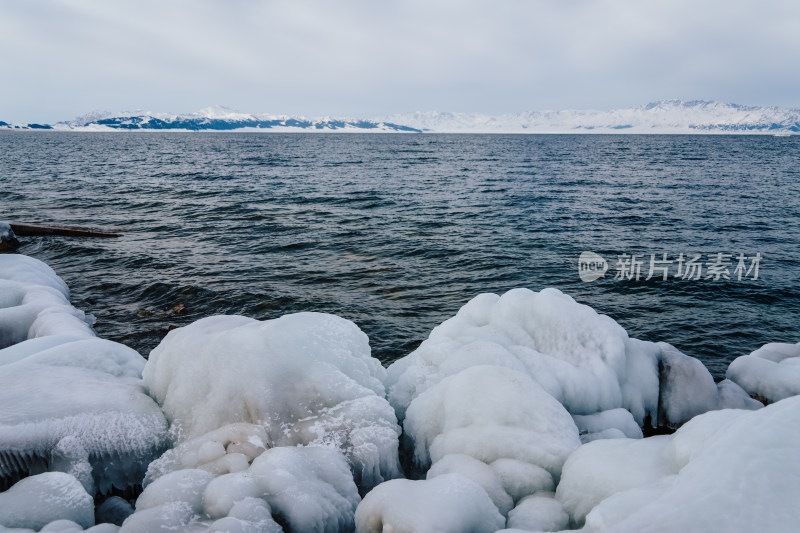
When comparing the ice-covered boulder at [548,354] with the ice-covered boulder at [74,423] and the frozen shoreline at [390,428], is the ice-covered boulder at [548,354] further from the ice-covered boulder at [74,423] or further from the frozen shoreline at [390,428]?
the ice-covered boulder at [74,423]

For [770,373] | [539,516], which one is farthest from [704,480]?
[770,373]

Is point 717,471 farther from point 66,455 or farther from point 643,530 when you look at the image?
point 66,455

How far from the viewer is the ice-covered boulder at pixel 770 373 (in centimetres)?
755

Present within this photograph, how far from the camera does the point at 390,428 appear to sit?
5797 mm

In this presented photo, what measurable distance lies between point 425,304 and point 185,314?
6.53 meters

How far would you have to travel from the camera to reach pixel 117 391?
5781 mm

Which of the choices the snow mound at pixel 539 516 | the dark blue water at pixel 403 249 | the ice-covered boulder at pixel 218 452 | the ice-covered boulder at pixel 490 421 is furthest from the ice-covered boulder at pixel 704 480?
the dark blue water at pixel 403 249

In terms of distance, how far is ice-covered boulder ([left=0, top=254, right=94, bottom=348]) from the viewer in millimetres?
8383

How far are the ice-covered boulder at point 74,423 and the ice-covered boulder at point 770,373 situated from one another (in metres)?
9.27

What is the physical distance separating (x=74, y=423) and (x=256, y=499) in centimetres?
246

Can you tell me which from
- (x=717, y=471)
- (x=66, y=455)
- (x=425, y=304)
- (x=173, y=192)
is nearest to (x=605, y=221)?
(x=425, y=304)

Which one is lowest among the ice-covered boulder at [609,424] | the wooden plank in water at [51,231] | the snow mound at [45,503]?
the ice-covered boulder at [609,424]

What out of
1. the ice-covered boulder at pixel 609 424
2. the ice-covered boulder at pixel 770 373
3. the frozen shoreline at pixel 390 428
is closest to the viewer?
the frozen shoreline at pixel 390 428

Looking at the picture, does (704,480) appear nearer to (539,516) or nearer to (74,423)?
(539,516)
